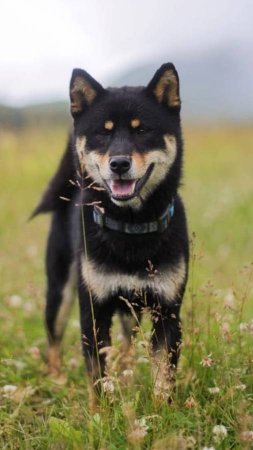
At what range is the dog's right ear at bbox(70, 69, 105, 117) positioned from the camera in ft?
12.1

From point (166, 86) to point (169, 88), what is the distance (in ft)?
0.07

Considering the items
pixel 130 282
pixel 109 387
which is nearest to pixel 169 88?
pixel 130 282

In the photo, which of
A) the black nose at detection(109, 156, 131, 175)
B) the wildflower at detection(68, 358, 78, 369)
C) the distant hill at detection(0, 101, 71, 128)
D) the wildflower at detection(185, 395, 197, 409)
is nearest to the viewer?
the wildflower at detection(185, 395, 197, 409)

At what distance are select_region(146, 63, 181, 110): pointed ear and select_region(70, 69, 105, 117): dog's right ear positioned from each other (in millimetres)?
297

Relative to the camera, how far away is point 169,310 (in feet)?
11.5

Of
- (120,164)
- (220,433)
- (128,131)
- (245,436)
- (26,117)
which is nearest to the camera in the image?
(245,436)

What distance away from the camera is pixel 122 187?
342 cm

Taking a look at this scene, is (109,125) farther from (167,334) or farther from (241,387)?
(241,387)

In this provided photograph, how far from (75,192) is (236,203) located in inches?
246

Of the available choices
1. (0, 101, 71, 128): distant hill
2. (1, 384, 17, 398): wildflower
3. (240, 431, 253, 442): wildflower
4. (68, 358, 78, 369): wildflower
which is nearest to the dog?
(1, 384, 17, 398): wildflower

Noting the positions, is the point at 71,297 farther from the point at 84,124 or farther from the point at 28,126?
the point at 28,126

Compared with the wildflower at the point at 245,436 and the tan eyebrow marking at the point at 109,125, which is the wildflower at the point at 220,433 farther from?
the tan eyebrow marking at the point at 109,125

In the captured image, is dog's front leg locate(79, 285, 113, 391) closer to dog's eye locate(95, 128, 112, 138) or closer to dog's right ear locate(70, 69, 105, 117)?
dog's eye locate(95, 128, 112, 138)

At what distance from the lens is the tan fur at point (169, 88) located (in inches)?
142
